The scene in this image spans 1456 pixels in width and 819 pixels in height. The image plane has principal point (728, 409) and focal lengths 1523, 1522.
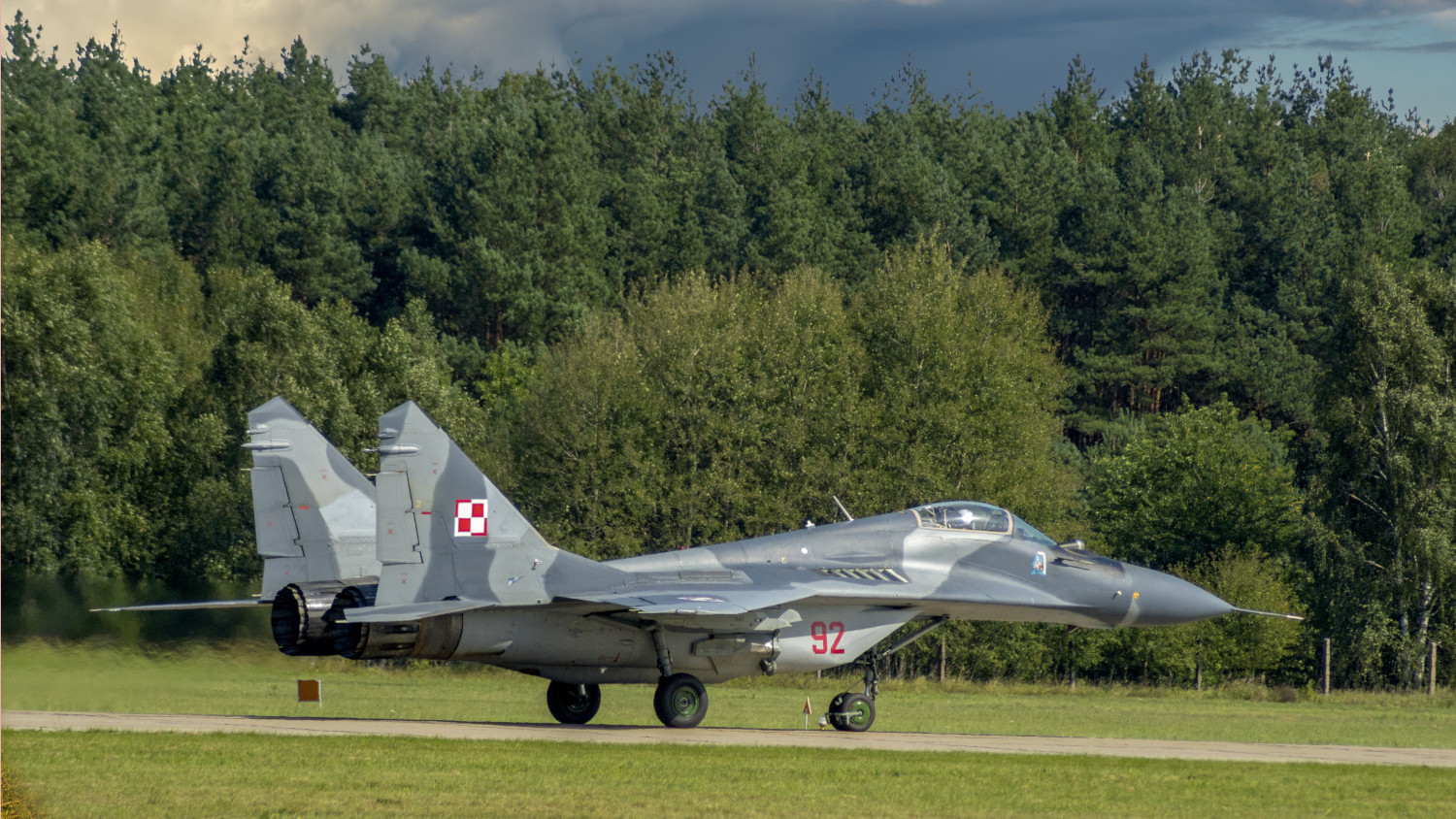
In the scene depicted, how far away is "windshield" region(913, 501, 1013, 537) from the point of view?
67.8 ft

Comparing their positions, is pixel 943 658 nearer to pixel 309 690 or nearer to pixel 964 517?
pixel 964 517

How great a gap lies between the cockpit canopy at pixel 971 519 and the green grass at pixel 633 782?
15.2 ft

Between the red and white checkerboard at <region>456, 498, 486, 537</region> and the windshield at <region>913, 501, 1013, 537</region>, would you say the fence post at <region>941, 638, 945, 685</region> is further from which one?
the red and white checkerboard at <region>456, 498, 486, 537</region>

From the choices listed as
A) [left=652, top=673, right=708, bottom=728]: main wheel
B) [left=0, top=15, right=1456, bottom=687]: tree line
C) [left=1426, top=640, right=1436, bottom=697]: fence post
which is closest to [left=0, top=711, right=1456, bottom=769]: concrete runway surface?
[left=652, top=673, right=708, bottom=728]: main wheel

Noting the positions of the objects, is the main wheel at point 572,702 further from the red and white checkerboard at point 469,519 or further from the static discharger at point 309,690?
the static discharger at point 309,690

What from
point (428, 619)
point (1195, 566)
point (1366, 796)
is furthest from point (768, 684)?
point (1366, 796)

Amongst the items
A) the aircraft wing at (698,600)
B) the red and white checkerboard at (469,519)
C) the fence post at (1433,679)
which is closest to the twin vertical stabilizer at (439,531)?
the red and white checkerboard at (469,519)

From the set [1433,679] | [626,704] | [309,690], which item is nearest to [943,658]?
[1433,679]

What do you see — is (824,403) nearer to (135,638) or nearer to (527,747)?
(135,638)

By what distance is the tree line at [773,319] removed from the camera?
39.5 m

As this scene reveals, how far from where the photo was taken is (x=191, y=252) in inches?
2534

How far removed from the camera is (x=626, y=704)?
23.9 m

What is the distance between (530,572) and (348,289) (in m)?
45.6

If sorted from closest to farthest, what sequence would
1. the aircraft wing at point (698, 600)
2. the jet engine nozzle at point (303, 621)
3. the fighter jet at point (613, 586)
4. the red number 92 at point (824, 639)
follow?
1. the aircraft wing at point (698, 600)
2. the fighter jet at point (613, 586)
3. the jet engine nozzle at point (303, 621)
4. the red number 92 at point (824, 639)
